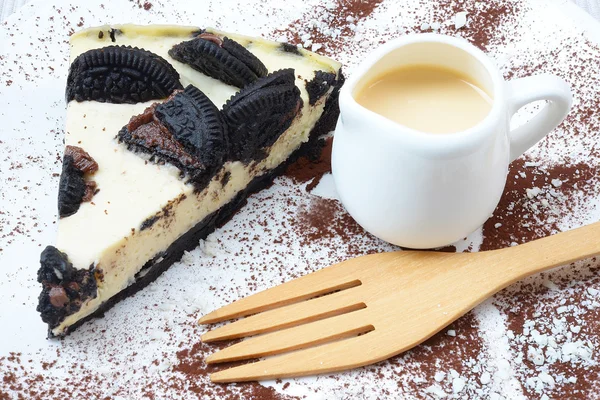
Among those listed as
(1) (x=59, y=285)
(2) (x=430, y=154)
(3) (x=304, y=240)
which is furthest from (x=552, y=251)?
(1) (x=59, y=285)

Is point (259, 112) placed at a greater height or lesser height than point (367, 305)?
greater

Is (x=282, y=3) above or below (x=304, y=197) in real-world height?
above

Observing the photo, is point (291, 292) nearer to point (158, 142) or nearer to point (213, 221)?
point (213, 221)

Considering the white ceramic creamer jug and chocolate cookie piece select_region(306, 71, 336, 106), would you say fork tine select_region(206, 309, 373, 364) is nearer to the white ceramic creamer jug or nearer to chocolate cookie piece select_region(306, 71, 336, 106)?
the white ceramic creamer jug

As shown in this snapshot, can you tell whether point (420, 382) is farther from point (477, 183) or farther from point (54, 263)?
point (54, 263)

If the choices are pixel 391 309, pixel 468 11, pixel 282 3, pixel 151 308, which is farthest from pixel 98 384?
pixel 468 11

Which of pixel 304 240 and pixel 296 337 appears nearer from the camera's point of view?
pixel 296 337
